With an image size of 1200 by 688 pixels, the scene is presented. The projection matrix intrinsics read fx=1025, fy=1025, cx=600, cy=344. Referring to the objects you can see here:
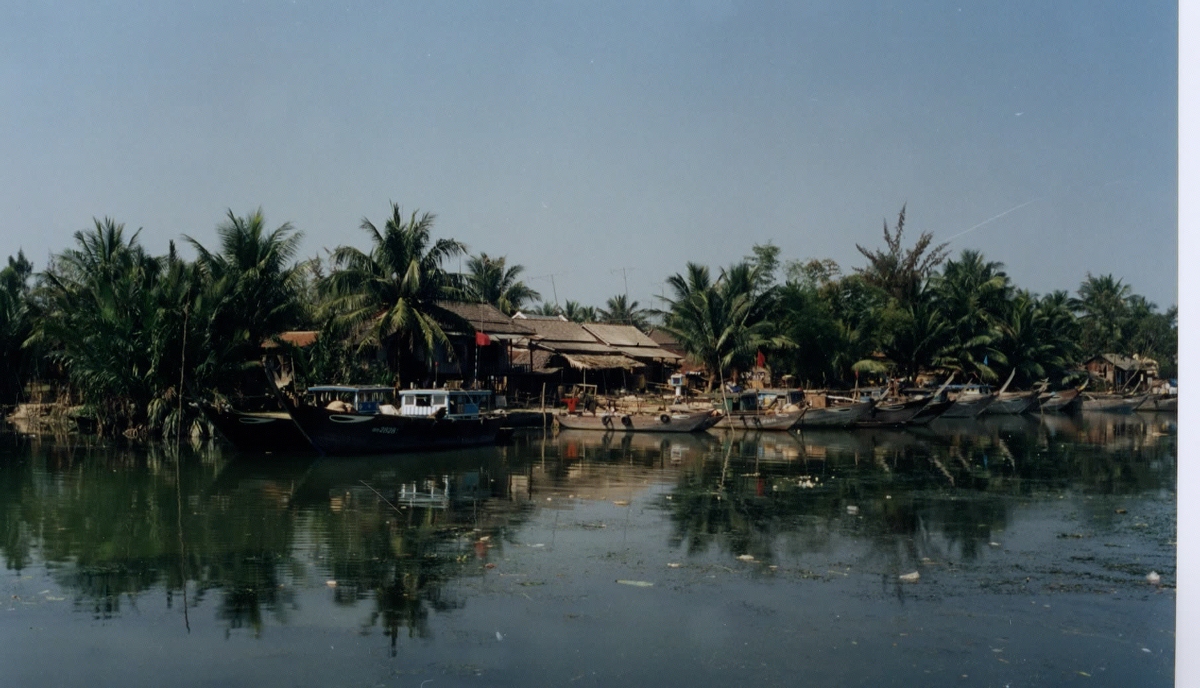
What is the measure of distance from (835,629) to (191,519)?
739 cm

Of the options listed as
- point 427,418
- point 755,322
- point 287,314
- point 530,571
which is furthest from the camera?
point 755,322

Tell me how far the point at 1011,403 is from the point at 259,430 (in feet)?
84.3

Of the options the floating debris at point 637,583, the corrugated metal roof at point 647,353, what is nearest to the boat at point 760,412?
the corrugated metal roof at point 647,353

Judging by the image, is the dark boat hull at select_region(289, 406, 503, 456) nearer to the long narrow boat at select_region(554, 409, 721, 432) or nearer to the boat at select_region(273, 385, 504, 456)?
the boat at select_region(273, 385, 504, 456)

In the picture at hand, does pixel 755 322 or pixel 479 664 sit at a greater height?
pixel 755 322

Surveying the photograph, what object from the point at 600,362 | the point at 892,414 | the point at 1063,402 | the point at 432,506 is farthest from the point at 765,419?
the point at 1063,402

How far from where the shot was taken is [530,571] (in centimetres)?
873

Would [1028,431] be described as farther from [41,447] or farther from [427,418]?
[41,447]

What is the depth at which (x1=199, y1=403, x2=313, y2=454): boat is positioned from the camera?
1803 cm

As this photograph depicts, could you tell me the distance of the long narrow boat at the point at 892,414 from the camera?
27.1 meters

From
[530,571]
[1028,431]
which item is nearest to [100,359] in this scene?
[530,571]

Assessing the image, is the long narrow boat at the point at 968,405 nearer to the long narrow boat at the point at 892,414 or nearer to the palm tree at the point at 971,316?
the palm tree at the point at 971,316

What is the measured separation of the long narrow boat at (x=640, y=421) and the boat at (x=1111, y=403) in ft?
65.6

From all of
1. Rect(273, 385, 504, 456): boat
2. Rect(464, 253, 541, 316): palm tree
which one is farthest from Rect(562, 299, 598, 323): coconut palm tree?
Rect(273, 385, 504, 456): boat
